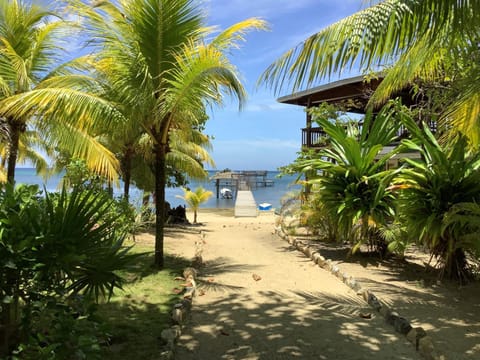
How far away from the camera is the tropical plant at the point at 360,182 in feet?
24.4

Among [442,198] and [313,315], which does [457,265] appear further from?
[313,315]

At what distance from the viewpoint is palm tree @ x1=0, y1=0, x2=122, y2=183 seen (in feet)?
23.0

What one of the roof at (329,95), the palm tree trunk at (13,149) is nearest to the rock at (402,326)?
the palm tree trunk at (13,149)

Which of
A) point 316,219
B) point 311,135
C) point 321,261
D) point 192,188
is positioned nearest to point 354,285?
point 321,261

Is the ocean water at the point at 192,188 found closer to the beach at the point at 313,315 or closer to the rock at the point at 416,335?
the beach at the point at 313,315

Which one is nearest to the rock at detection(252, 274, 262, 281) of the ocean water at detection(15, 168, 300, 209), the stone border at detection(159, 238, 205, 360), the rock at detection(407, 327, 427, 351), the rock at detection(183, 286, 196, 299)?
the stone border at detection(159, 238, 205, 360)

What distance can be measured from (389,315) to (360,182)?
3454 mm

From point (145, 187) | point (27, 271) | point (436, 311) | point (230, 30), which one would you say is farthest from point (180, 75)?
point (145, 187)

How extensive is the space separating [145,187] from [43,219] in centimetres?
1388

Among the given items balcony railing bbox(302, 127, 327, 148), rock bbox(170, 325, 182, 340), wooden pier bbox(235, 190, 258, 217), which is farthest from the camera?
wooden pier bbox(235, 190, 258, 217)

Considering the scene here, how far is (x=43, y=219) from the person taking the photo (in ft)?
9.10

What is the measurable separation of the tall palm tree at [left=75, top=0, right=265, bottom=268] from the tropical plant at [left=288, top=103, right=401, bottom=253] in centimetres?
243

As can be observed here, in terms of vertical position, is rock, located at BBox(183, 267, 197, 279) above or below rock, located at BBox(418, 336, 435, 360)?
above

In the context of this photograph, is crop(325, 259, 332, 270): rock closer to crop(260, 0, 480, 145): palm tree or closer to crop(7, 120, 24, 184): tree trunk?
crop(260, 0, 480, 145): palm tree
